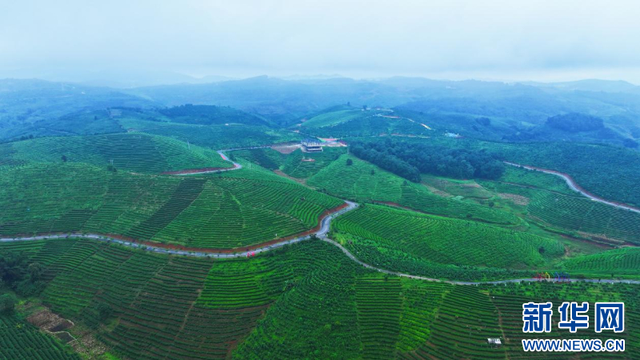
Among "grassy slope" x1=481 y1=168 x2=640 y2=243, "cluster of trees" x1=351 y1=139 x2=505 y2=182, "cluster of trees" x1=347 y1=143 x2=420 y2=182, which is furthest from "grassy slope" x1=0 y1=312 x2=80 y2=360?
"grassy slope" x1=481 y1=168 x2=640 y2=243

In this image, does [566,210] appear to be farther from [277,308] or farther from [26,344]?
[26,344]

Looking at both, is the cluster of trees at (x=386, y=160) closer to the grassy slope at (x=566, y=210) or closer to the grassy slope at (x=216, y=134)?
the grassy slope at (x=566, y=210)

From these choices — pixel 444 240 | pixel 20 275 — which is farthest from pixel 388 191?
pixel 20 275

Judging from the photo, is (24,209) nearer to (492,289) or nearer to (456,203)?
(492,289)

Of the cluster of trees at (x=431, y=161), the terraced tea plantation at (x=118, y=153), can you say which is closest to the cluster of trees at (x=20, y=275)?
the terraced tea plantation at (x=118, y=153)

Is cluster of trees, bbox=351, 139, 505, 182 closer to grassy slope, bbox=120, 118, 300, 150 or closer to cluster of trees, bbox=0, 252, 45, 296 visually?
grassy slope, bbox=120, 118, 300, 150

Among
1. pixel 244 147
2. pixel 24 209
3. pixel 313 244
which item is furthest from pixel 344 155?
pixel 24 209

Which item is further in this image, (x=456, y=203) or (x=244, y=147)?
(x=244, y=147)
